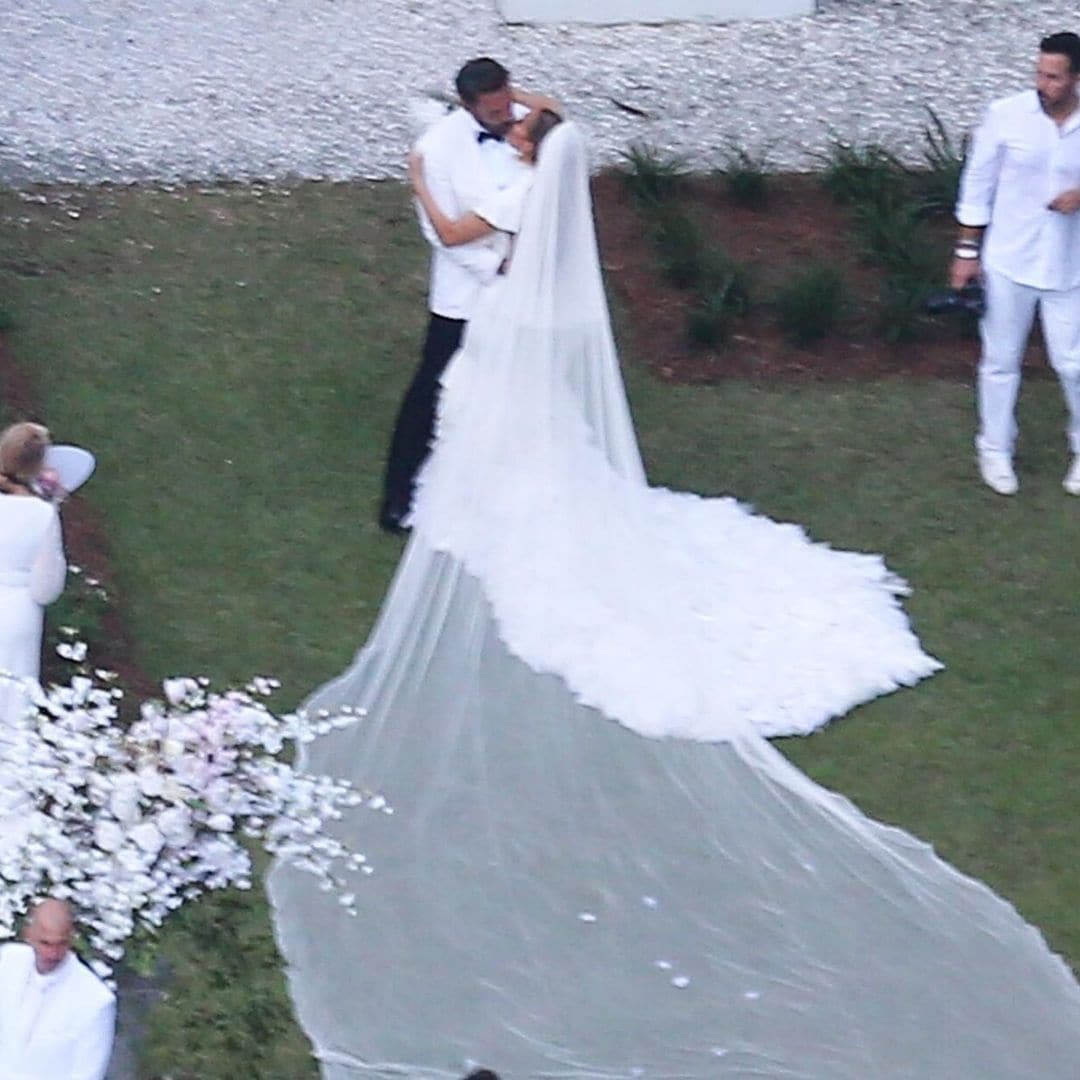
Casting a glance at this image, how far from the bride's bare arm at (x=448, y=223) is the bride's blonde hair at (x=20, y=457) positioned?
6.39ft

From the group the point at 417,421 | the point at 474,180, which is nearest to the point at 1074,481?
the point at 417,421

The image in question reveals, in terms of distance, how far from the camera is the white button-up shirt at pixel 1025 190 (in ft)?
28.4

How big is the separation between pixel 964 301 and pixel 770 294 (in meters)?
1.98

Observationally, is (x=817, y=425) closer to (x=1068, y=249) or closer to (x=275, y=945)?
(x=1068, y=249)

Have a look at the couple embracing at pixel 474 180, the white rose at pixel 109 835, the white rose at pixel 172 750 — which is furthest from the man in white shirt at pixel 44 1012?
the couple embracing at pixel 474 180

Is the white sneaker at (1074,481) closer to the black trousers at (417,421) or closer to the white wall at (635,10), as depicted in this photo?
the black trousers at (417,421)

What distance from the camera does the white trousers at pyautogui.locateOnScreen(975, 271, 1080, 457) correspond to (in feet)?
29.2

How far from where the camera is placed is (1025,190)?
872 centimetres

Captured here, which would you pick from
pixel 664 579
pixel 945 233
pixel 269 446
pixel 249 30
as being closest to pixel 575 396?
pixel 664 579

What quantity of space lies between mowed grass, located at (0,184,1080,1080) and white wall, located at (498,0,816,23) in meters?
2.37

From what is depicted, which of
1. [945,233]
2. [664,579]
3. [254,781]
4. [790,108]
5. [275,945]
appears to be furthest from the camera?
[790,108]

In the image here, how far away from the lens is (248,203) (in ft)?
37.5

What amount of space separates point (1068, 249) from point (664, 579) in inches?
77.2

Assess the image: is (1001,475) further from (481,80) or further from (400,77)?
(400,77)
